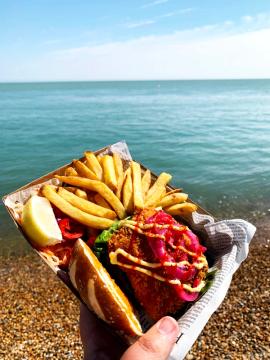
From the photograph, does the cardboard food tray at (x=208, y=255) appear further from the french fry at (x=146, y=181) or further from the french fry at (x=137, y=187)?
the french fry at (x=137, y=187)

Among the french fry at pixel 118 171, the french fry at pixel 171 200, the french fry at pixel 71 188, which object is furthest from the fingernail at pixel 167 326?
the french fry at pixel 71 188

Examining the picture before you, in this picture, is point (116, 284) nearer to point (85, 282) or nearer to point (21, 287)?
point (85, 282)

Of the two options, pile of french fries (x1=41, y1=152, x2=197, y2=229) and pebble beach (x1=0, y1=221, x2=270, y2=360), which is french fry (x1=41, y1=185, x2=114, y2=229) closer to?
pile of french fries (x1=41, y1=152, x2=197, y2=229)

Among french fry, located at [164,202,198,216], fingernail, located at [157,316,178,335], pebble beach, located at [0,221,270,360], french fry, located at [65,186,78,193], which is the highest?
french fry, located at [65,186,78,193]

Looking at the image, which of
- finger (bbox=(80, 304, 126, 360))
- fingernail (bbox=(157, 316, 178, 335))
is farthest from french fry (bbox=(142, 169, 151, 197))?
fingernail (bbox=(157, 316, 178, 335))

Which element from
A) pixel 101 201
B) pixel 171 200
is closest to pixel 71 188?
pixel 101 201

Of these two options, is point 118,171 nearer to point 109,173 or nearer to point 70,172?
point 109,173
